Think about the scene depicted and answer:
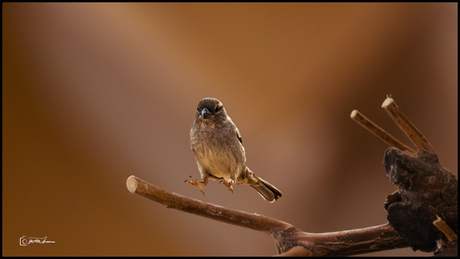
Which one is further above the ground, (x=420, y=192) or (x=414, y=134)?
(x=414, y=134)

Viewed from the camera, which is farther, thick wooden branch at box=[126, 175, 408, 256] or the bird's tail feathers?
the bird's tail feathers

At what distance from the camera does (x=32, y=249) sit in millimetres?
2021

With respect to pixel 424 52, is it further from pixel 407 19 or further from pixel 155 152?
pixel 155 152

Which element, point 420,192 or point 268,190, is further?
point 268,190

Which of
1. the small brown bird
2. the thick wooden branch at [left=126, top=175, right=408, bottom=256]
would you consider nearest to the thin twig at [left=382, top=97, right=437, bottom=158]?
the thick wooden branch at [left=126, top=175, right=408, bottom=256]

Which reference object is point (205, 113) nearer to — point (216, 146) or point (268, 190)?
point (216, 146)
